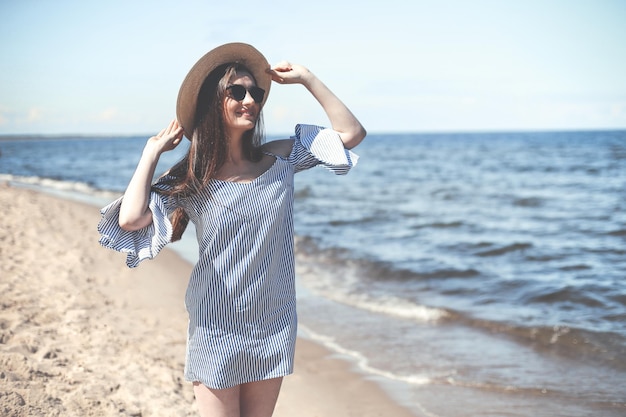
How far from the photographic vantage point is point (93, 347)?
5293 mm

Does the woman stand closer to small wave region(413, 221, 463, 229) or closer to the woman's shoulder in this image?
the woman's shoulder

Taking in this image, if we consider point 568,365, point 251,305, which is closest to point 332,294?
point 568,365

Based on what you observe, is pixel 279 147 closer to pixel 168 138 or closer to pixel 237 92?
pixel 237 92

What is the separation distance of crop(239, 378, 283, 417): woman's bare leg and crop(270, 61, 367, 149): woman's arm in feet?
3.56

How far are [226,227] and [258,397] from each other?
704 millimetres

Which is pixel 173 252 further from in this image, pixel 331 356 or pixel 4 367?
pixel 4 367

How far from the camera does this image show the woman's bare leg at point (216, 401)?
7.97 feet

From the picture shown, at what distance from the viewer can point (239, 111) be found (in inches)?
99.7

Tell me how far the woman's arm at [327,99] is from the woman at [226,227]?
22 centimetres

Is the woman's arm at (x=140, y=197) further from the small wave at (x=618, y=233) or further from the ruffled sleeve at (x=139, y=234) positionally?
the small wave at (x=618, y=233)

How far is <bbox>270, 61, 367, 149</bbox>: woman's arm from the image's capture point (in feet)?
9.18

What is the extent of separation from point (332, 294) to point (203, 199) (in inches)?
264

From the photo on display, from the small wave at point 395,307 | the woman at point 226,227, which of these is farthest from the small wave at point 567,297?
the woman at point 226,227

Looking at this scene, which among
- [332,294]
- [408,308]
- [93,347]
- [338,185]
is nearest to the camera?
[93,347]
